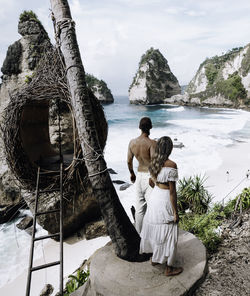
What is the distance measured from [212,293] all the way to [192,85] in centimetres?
10856

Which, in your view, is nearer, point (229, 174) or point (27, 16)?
point (27, 16)

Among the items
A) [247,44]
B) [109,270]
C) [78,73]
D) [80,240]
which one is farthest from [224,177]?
[247,44]

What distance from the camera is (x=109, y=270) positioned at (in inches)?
137

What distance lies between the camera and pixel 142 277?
330 cm

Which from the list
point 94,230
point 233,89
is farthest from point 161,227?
point 233,89

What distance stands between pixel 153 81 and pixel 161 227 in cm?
8304

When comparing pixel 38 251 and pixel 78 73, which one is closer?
pixel 78 73

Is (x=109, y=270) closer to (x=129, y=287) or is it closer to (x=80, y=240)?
(x=129, y=287)

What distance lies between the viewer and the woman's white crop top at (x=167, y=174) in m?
2.76

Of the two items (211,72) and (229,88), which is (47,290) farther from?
(211,72)

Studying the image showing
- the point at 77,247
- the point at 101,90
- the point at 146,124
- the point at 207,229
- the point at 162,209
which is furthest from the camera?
the point at 101,90

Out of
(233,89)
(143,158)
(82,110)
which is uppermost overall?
(233,89)

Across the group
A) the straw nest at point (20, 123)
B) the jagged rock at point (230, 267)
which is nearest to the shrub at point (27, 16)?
the straw nest at point (20, 123)

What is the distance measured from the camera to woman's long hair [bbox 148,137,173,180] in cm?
279
